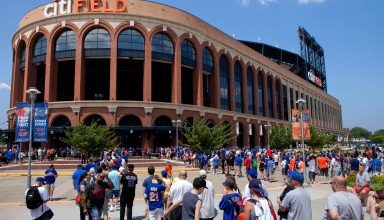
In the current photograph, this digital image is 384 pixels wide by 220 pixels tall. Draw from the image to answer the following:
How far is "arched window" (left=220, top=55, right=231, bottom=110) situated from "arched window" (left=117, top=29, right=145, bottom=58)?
17.0 metres

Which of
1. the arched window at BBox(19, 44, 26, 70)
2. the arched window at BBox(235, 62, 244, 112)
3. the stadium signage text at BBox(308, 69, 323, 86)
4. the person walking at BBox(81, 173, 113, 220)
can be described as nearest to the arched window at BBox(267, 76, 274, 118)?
the arched window at BBox(235, 62, 244, 112)

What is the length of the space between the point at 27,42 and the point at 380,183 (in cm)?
4657

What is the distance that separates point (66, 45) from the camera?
46.2 meters

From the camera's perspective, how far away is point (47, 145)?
1742 inches

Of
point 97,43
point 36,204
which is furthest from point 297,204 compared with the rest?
point 97,43

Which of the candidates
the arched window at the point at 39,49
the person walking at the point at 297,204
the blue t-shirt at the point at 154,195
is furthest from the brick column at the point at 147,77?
the person walking at the point at 297,204

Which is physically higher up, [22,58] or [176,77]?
[22,58]

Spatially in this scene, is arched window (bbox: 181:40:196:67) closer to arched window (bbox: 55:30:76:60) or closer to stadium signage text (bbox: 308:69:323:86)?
arched window (bbox: 55:30:76:60)

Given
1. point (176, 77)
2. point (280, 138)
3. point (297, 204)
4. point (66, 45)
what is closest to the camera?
point (297, 204)

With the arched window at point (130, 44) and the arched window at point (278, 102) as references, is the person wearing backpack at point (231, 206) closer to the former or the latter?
the arched window at point (130, 44)

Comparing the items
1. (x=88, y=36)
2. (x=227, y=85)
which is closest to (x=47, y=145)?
(x=88, y=36)

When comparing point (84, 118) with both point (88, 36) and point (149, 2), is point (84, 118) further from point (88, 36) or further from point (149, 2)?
point (149, 2)

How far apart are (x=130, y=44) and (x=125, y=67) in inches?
203

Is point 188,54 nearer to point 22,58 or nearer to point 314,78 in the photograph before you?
point 22,58
